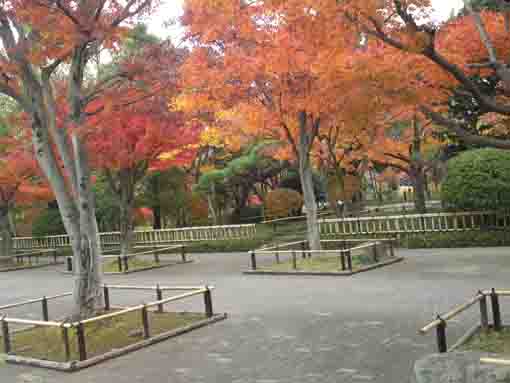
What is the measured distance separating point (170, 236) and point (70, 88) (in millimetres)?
16600

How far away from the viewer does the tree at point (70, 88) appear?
888cm

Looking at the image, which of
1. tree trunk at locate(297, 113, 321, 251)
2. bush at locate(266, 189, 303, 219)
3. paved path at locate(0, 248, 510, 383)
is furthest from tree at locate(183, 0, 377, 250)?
bush at locate(266, 189, 303, 219)

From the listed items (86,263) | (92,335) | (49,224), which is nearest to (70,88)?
(86,263)

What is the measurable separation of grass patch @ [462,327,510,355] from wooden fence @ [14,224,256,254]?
1662 centimetres

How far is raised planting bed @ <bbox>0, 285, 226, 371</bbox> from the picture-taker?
7586 millimetres

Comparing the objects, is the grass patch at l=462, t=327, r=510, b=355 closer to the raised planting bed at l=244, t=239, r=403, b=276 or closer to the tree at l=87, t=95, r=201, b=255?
the raised planting bed at l=244, t=239, r=403, b=276

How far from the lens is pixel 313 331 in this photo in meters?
8.27

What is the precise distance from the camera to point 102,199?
2897 centimetres

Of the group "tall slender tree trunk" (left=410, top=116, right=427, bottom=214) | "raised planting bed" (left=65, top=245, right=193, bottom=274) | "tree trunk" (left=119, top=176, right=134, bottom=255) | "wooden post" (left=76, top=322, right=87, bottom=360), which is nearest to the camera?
"wooden post" (left=76, top=322, right=87, bottom=360)

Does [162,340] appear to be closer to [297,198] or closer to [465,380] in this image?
[465,380]

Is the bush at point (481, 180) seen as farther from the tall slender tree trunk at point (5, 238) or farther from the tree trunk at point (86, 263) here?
the tall slender tree trunk at point (5, 238)

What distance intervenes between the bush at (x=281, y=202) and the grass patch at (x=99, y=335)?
18.7 meters

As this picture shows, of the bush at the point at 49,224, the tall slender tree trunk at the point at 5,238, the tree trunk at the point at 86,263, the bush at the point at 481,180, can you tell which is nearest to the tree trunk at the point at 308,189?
the bush at the point at 481,180

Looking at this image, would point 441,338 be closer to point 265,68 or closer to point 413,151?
point 265,68
